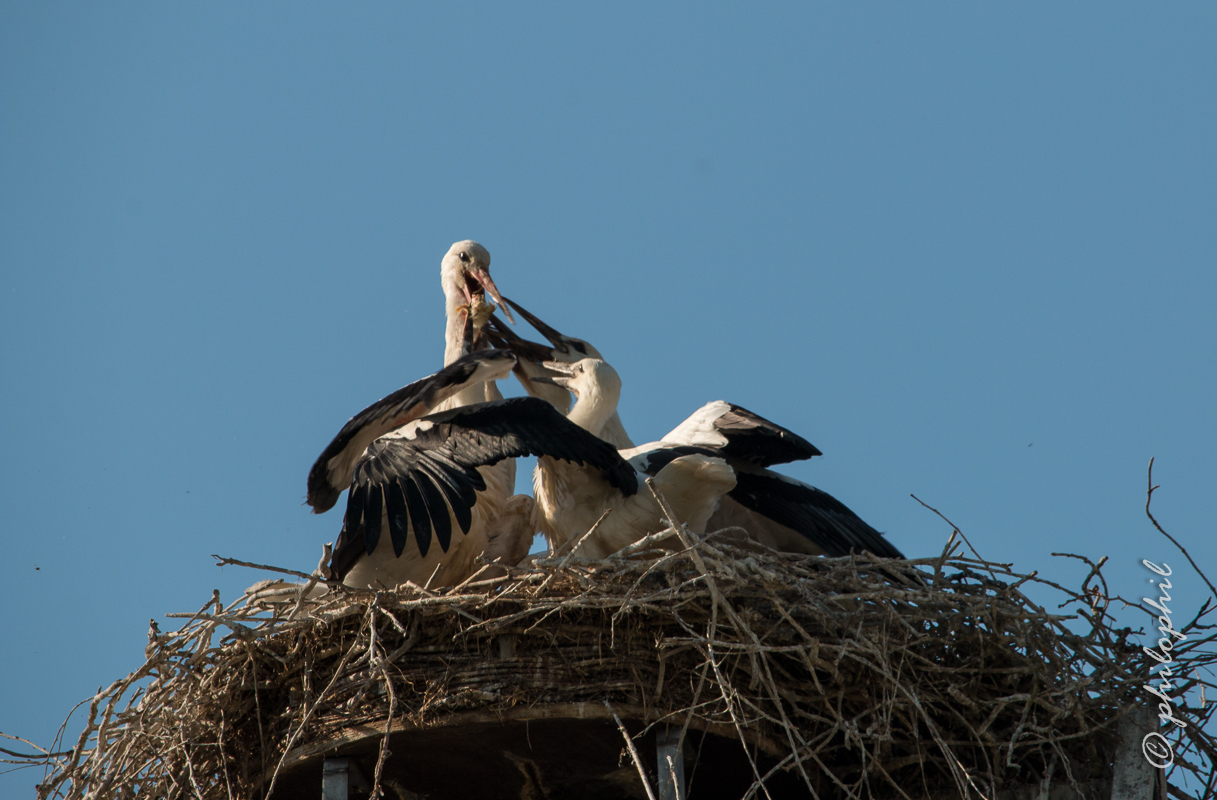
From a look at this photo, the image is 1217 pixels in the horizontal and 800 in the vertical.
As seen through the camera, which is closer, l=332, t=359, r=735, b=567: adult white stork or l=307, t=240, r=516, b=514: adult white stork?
l=332, t=359, r=735, b=567: adult white stork

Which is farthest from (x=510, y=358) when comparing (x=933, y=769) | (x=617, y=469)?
(x=933, y=769)

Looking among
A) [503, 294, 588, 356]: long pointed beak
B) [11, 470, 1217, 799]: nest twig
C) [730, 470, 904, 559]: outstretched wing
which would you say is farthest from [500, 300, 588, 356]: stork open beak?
[11, 470, 1217, 799]: nest twig

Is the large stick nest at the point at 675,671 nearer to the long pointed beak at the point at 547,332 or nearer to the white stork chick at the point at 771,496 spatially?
the white stork chick at the point at 771,496

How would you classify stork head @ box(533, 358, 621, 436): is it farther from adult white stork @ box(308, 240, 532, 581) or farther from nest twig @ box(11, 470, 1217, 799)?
nest twig @ box(11, 470, 1217, 799)

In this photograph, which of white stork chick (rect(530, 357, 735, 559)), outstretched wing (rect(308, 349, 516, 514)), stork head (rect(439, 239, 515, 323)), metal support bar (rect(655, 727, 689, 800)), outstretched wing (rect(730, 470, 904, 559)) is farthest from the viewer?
stork head (rect(439, 239, 515, 323))

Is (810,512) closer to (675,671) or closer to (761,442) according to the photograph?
(761,442)

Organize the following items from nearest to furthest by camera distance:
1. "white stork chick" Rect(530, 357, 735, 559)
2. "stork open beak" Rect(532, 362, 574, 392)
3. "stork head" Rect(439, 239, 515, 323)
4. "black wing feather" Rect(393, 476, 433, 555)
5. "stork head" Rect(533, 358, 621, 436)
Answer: "black wing feather" Rect(393, 476, 433, 555) < "white stork chick" Rect(530, 357, 735, 559) < "stork head" Rect(533, 358, 621, 436) < "stork open beak" Rect(532, 362, 574, 392) < "stork head" Rect(439, 239, 515, 323)

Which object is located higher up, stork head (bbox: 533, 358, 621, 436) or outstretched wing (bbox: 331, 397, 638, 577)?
stork head (bbox: 533, 358, 621, 436)

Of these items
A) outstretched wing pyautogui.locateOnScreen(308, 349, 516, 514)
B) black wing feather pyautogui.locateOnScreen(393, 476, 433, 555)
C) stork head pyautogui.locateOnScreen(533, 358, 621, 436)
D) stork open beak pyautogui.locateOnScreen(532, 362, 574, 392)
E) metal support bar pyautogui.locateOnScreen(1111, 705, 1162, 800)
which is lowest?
metal support bar pyautogui.locateOnScreen(1111, 705, 1162, 800)

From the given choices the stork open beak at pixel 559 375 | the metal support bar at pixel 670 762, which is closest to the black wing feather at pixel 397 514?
the metal support bar at pixel 670 762

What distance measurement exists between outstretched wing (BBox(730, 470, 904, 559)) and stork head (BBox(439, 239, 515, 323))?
5.64 ft

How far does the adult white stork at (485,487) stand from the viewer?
5.09 meters

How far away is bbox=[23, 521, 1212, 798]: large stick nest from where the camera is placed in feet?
15.2
